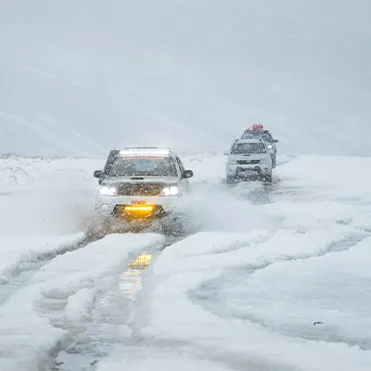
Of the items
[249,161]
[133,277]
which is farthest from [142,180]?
[249,161]

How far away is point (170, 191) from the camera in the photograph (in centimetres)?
1527

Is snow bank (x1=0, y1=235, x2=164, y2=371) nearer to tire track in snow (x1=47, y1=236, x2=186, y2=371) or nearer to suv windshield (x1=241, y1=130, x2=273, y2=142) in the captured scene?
tire track in snow (x1=47, y1=236, x2=186, y2=371)

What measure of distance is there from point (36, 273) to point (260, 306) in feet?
10.4

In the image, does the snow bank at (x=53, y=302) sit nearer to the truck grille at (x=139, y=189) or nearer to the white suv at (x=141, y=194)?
the white suv at (x=141, y=194)

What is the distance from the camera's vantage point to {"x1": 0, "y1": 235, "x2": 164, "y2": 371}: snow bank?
20.5ft

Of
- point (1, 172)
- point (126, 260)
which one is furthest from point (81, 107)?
point (126, 260)

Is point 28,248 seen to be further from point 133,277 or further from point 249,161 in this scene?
point 249,161

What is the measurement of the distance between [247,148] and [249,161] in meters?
0.94

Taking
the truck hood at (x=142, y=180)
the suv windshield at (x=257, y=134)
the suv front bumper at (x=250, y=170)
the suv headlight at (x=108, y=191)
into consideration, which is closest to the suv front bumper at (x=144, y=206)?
the suv headlight at (x=108, y=191)

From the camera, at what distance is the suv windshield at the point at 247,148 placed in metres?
32.3

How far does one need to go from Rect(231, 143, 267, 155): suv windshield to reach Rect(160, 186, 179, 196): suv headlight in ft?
56.6

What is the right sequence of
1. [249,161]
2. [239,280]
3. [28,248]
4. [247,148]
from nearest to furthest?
[239,280]
[28,248]
[249,161]
[247,148]

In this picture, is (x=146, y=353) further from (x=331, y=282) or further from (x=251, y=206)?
(x=251, y=206)

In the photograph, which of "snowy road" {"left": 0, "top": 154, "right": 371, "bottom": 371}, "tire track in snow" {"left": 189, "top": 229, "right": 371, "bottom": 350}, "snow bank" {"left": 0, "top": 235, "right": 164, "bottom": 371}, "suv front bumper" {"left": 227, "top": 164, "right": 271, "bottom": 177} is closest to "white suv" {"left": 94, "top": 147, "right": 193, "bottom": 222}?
"snowy road" {"left": 0, "top": 154, "right": 371, "bottom": 371}
